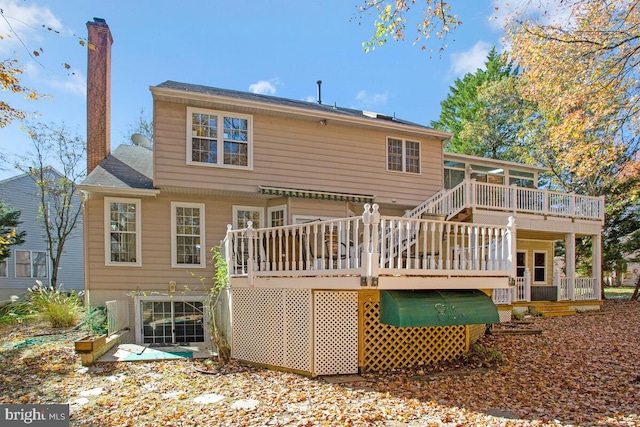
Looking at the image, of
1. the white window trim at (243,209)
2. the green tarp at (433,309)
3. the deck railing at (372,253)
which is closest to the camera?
the deck railing at (372,253)

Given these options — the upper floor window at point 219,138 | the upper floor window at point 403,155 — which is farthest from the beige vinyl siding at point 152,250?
the upper floor window at point 403,155

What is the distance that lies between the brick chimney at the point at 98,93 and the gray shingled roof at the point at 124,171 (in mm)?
419

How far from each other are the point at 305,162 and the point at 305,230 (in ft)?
14.0

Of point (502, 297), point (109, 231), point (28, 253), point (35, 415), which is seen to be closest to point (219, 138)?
point (109, 231)

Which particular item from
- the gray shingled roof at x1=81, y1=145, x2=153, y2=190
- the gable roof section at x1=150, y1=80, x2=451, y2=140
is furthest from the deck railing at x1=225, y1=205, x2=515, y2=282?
the gable roof section at x1=150, y1=80, x2=451, y2=140

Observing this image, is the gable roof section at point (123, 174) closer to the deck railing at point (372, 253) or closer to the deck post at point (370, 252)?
the deck railing at point (372, 253)

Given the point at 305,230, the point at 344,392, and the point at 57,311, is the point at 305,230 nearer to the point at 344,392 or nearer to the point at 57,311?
the point at 344,392

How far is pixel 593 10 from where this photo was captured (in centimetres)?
764

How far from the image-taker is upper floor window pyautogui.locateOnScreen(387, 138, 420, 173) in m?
13.1

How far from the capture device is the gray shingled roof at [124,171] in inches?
407

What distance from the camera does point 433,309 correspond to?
682cm

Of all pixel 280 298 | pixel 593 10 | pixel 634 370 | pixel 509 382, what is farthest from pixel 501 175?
pixel 280 298

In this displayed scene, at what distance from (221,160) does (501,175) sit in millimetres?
12207

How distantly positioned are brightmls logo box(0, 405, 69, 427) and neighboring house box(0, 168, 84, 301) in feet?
60.9
